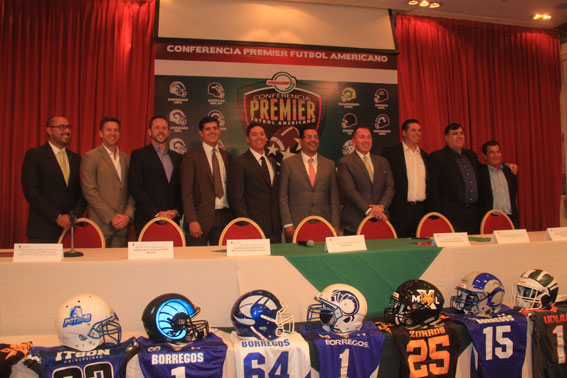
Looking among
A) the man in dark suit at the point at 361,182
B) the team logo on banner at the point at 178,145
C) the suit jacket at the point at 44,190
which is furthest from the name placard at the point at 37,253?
the team logo on banner at the point at 178,145

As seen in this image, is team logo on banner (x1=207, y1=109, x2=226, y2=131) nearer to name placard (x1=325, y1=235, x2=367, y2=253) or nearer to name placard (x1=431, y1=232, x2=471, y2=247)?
name placard (x1=325, y1=235, x2=367, y2=253)

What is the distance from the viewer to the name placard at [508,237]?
291 cm

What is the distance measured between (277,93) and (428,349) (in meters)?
4.28

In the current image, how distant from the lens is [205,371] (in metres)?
1.88

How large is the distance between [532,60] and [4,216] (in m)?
7.88

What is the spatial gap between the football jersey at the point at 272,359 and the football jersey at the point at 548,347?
4.21 ft

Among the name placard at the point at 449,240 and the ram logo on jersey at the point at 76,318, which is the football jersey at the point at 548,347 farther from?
the ram logo on jersey at the point at 76,318

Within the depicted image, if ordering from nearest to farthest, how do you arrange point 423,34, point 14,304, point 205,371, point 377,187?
point 205,371, point 14,304, point 377,187, point 423,34

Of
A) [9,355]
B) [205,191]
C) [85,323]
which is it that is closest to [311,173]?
[205,191]

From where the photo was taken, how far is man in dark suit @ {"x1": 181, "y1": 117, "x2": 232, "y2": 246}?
4215 mm

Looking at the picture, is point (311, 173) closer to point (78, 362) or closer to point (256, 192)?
point (256, 192)

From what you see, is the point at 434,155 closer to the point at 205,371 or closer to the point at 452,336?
the point at 452,336

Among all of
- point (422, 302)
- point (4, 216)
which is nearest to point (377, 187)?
point (422, 302)

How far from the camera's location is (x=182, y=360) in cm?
186
